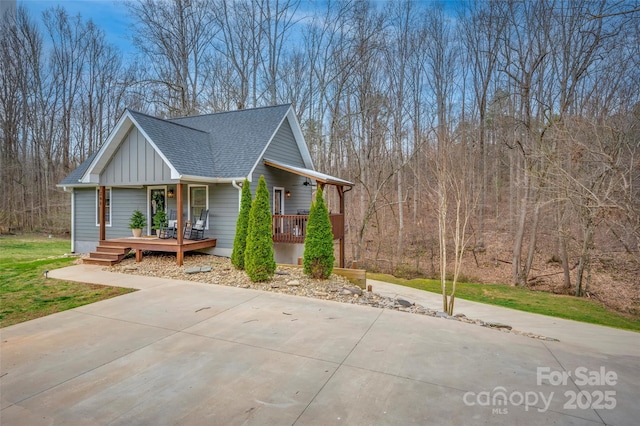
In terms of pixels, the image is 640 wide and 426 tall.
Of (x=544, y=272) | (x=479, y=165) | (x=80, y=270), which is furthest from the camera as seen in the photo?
(x=479, y=165)

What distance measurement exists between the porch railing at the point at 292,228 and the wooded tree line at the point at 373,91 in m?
4.13

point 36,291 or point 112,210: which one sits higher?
point 112,210

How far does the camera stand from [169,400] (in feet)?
9.71

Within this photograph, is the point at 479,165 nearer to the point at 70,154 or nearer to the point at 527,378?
the point at 527,378

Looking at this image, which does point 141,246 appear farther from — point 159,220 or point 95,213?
point 95,213

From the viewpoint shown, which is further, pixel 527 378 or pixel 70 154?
pixel 70 154

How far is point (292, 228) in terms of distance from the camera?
10922mm

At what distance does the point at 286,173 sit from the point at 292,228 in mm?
2778

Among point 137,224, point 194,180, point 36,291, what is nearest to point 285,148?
point 194,180

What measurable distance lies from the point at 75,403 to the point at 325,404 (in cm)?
211

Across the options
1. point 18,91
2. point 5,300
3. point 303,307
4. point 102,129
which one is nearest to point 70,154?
point 102,129

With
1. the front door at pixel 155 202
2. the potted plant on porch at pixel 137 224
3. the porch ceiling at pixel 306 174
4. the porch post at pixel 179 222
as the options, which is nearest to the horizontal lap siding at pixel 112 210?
the front door at pixel 155 202

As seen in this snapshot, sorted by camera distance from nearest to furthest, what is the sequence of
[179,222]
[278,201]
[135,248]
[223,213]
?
[179,222], [135,248], [223,213], [278,201]

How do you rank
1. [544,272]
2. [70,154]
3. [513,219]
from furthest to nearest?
[70,154] → [513,219] → [544,272]
